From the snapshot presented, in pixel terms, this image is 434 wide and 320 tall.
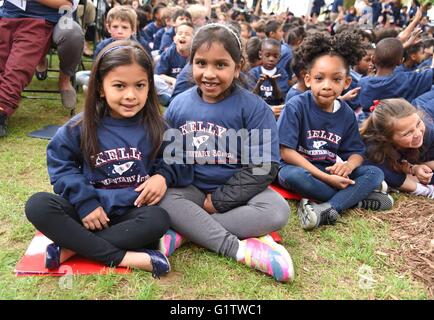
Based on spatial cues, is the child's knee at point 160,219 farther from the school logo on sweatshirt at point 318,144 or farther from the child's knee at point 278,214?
the school logo on sweatshirt at point 318,144

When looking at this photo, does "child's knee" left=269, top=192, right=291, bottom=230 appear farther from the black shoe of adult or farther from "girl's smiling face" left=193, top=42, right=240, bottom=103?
the black shoe of adult

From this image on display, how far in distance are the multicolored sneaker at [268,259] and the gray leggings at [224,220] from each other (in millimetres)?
72

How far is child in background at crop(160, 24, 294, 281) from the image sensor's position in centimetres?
210

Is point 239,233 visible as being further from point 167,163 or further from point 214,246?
point 167,163

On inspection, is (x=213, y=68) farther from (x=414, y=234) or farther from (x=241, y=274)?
(x=414, y=234)

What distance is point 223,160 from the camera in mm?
2309

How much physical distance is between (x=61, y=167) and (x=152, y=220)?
488 millimetres

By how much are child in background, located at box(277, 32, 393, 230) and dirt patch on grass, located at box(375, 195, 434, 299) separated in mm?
137

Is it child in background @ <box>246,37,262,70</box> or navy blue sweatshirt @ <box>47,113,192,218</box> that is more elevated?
child in background @ <box>246,37,262,70</box>

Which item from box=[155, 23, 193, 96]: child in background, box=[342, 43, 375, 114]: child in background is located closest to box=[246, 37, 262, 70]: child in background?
box=[155, 23, 193, 96]: child in background

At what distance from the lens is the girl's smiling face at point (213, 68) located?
220cm

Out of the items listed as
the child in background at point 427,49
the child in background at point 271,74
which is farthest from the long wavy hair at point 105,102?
the child in background at point 427,49
